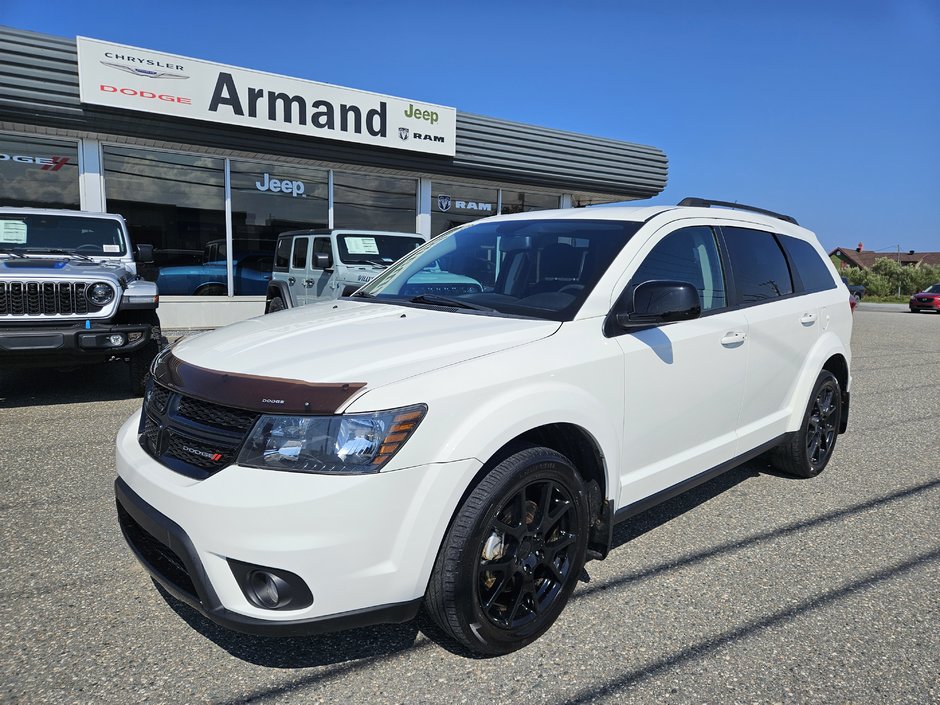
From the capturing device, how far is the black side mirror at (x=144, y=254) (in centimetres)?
719

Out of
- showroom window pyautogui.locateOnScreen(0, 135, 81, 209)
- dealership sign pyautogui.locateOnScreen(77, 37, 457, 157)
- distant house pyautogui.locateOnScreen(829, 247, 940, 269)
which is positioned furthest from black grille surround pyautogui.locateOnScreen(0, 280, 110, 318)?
distant house pyautogui.locateOnScreen(829, 247, 940, 269)

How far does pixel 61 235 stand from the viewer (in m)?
7.09

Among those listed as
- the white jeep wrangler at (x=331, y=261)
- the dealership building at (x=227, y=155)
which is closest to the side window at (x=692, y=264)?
the white jeep wrangler at (x=331, y=261)

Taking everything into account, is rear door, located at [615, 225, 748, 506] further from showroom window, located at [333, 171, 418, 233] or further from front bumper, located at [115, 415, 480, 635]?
showroom window, located at [333, 171, 418, 233]

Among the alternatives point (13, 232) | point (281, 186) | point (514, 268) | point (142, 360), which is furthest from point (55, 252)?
point (281, 186)

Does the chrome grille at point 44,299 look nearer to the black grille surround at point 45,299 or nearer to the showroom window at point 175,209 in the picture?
the black grille surround at point 45,299

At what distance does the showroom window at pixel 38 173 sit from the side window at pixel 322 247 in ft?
14.7

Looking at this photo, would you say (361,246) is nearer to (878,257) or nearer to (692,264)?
(692,264)

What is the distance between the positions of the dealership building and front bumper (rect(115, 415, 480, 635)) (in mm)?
6153

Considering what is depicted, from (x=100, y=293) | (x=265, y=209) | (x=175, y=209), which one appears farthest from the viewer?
(x=265, y=209)

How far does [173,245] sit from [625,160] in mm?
10566

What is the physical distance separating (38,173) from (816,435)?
1168 cm

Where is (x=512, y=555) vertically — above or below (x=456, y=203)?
below

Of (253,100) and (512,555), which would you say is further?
(253,100)
